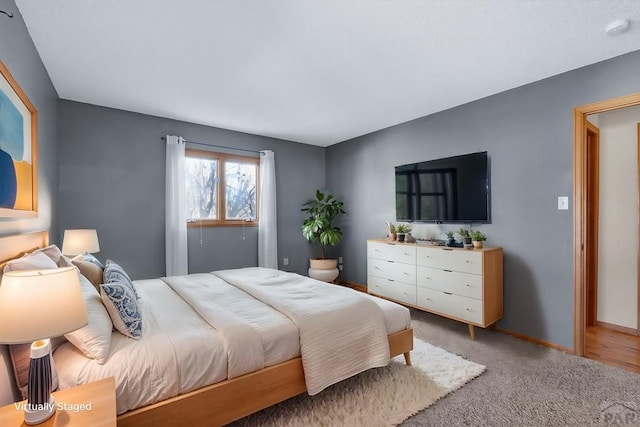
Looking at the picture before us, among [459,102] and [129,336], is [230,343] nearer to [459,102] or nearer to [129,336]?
[129,336]

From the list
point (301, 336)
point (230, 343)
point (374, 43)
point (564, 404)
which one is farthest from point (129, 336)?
point (564, 404)

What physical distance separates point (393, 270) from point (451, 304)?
2.58ft

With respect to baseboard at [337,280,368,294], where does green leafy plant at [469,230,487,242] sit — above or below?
above

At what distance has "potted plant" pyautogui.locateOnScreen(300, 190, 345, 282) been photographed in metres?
4.72

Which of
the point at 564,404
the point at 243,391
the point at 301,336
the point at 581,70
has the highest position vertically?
the point at 581,70

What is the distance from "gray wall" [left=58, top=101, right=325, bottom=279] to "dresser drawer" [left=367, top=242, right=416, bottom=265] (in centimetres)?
185

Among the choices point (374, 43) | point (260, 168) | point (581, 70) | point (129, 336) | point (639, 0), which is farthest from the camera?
point (260, 168)

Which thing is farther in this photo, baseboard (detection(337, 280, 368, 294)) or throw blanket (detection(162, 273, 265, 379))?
baseboard (detection(337, 280, 368, 294))

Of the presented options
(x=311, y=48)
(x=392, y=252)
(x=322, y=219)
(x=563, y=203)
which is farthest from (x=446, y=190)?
(x=311, y=48)

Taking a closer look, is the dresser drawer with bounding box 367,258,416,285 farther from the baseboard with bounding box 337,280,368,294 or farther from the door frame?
the door frame

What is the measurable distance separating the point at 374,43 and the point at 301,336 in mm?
2095

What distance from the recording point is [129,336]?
5.23 feet

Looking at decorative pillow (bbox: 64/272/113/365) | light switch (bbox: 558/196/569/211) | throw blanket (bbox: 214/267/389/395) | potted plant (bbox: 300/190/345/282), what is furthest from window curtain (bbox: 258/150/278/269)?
light switch (bbox: 558/196/569/211)

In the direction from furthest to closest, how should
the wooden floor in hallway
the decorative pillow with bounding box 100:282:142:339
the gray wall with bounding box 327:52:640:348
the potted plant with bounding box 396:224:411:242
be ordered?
the potted plant with bounding box 396:224:411:242
the gray wall with bounding box 327:52:640:348
the wooden floor in hallway
the decorative pillow with bounding box 100:282:142:339
